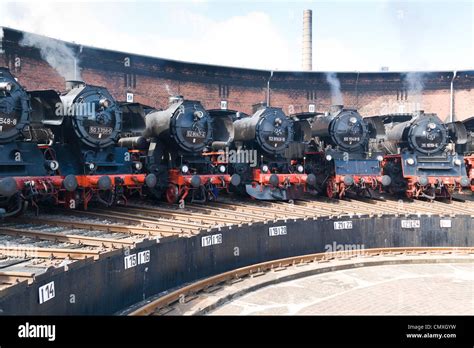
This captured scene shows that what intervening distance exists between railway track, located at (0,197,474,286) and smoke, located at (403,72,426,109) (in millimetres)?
17704

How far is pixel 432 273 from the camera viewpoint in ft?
32.9

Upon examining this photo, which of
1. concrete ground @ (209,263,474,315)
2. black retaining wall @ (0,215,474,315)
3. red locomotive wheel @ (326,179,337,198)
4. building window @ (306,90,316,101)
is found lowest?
concrete ground @ (209,263,474,315)

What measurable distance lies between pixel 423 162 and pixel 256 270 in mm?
9905

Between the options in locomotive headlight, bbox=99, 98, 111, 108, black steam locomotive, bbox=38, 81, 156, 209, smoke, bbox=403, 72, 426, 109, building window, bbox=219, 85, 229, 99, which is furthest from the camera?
smoke, bbox=403, 72, 426, 109

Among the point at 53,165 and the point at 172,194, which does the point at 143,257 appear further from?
the point at 172,194

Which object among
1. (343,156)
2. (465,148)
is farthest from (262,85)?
(343,156)

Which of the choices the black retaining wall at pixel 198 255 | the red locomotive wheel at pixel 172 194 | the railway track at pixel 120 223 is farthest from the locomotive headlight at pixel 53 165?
the black retaining wall at pixel 198 255

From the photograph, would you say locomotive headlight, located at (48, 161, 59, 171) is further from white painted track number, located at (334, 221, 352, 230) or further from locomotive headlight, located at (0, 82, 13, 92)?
white painted track number, located at (334, 221, 352, 230)

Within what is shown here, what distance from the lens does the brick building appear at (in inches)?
948

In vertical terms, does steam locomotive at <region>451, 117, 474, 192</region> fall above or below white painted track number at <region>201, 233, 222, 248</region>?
above

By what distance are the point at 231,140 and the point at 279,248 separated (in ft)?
21.4

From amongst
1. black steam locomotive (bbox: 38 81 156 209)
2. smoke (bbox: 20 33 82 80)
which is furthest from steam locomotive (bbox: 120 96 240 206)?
smoke (bbox: 20 33 82 80)

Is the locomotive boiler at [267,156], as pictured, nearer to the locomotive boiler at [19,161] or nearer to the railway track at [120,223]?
the railway track at [120,223]
